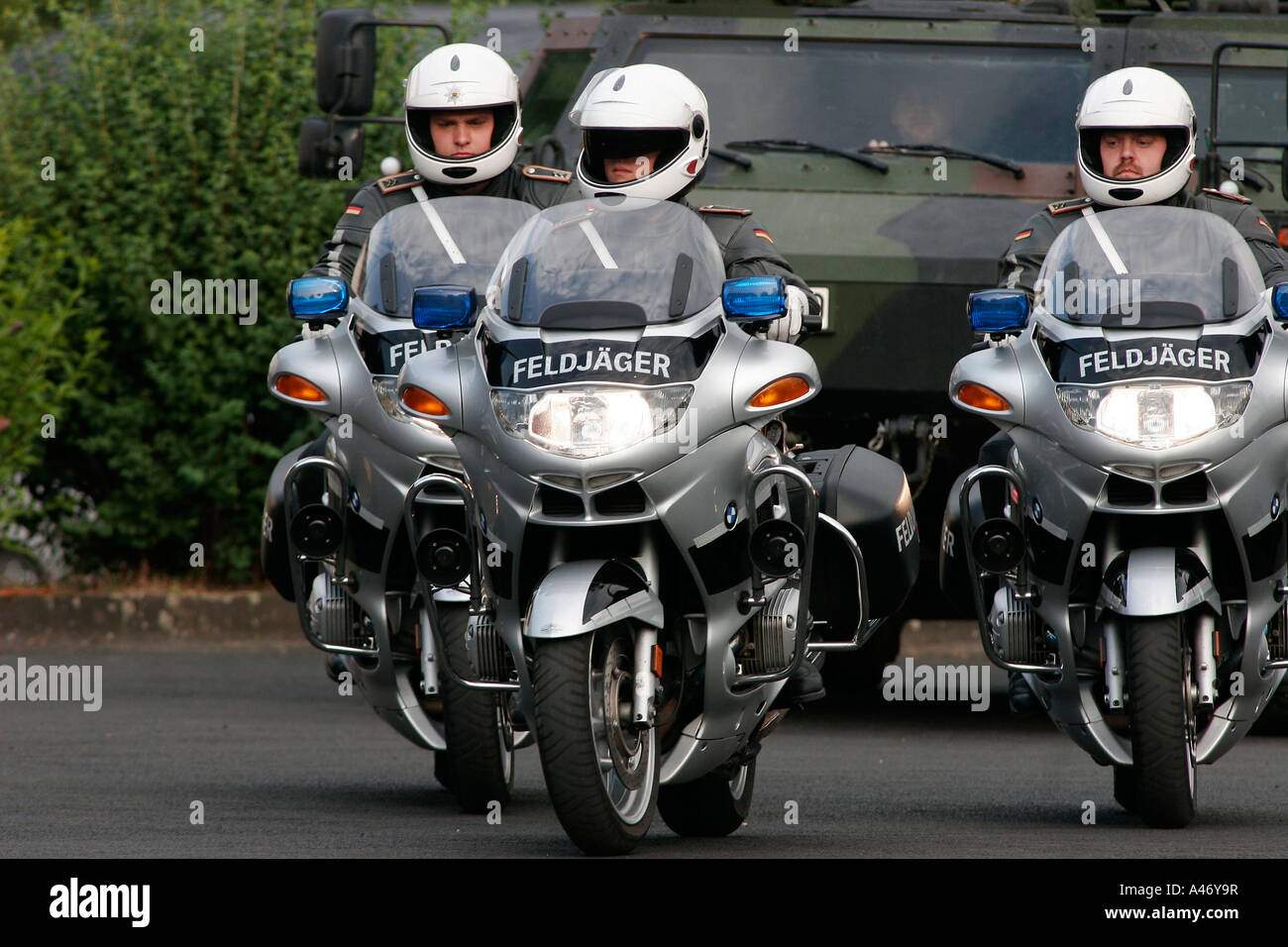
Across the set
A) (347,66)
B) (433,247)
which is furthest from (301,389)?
(347,66)

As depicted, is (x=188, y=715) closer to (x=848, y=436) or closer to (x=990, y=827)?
(x=848, y=436)

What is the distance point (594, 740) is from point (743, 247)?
68.2 inches

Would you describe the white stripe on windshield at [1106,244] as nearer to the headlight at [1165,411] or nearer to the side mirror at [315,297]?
the headlight at [1165,411]

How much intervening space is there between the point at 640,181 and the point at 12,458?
672 cm

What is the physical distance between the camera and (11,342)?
1255 centimetres

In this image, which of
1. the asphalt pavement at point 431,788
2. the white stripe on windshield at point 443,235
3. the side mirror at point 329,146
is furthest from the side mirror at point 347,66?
the white stripe on windshield at point 443,235

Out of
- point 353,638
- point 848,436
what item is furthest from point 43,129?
point 353,638

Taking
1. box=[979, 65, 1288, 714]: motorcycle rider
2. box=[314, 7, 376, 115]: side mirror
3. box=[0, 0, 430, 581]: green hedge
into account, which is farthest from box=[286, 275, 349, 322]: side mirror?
box=[0, 0, 430, 581]: green hedge

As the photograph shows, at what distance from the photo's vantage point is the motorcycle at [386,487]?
7.09 metres

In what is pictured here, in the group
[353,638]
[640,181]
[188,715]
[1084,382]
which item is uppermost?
[640,181]

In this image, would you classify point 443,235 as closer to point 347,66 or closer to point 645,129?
point 645,129

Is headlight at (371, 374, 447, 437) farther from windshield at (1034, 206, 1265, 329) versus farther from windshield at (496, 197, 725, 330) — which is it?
windshield at (1034, 206, 1265, 329)

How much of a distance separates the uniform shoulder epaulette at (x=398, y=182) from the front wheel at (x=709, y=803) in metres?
2.33

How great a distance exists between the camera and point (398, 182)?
8148mm
